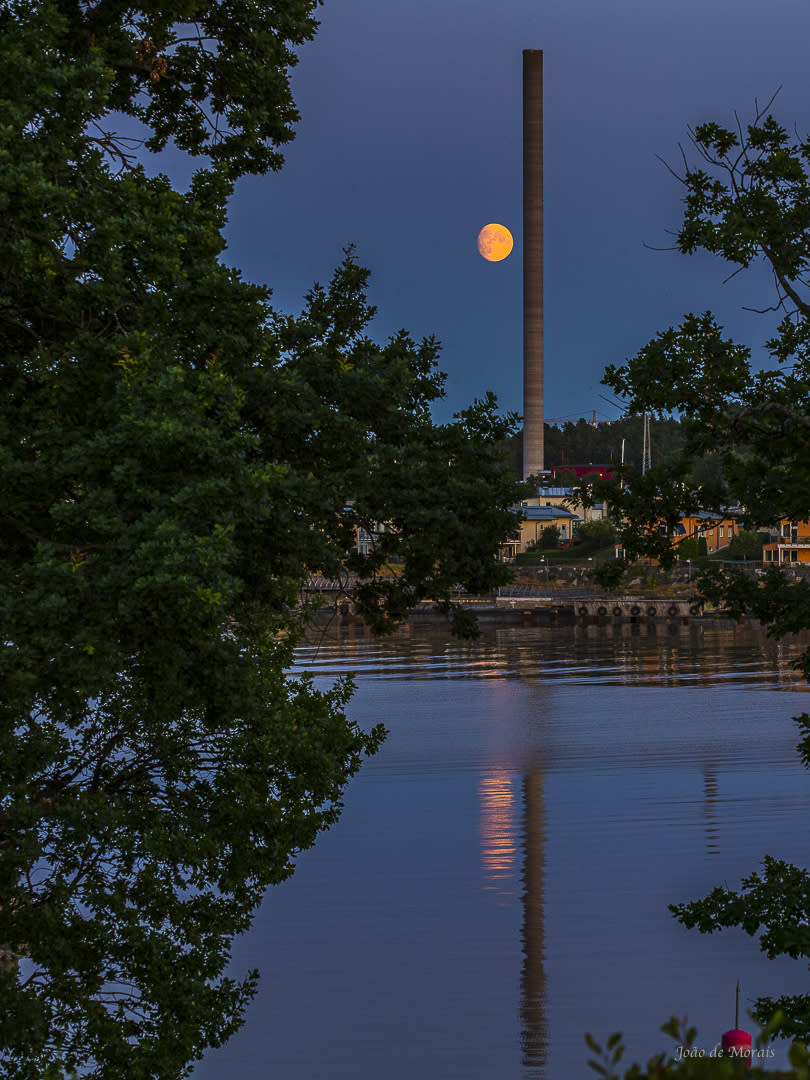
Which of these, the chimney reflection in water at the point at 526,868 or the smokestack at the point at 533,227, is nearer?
the chimney reflection in water at the point at 526,868

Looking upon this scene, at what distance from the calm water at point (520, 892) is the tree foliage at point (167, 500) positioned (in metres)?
7.25

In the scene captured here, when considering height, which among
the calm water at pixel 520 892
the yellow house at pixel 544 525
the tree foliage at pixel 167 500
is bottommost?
the calm water at pixel 520 892

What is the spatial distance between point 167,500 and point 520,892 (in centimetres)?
2137

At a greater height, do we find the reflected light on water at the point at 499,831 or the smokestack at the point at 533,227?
the smokestack at the point at 533,227

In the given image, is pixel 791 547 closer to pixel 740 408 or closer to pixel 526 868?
pixel 526 868

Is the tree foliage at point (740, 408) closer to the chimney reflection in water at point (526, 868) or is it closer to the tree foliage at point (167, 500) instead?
the tree foliage at point (167, 500)

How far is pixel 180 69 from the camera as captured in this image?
1402 cm

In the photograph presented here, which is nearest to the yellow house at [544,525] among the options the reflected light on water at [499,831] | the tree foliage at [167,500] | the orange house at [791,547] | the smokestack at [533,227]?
the smokestack at [533,227]

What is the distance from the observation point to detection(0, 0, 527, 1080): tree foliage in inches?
364

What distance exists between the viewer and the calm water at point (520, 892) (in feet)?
67.1

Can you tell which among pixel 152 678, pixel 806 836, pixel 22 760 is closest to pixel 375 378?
pixel 152 678

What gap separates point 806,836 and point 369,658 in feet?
162

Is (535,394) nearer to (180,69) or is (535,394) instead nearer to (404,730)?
(404,730)

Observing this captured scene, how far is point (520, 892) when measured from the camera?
2806 cm
